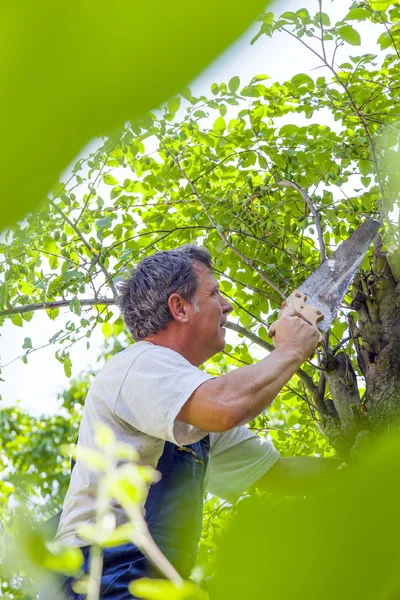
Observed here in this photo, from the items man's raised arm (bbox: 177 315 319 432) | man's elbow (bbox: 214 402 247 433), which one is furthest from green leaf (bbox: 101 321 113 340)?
man's elbow (bbox: 214 402 247 433)

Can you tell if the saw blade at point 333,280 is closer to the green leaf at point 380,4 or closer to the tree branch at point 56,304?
Result: the green leaf at point 380,4

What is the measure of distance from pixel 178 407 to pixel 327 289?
75 cm

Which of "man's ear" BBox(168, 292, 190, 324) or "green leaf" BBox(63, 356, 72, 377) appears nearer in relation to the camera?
"man's ear" BBox(168, 292, 190, 324)

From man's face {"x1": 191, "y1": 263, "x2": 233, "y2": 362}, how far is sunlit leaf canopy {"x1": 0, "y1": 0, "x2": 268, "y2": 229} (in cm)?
217

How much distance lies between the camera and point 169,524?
1.87 metres

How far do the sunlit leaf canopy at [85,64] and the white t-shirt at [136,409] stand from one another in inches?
63.3

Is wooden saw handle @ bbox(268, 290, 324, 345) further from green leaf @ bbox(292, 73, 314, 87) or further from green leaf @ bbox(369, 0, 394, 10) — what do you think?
green leaf @ bbox(292, 73, 314, 87)

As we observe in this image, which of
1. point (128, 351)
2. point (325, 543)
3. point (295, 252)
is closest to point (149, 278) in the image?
point (128, 351)

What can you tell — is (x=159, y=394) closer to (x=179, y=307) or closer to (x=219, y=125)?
(x=179, y=307)

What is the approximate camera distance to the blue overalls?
167cm

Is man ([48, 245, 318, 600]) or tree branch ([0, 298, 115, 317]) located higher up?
tree branch ([0, 298, 115, 317])

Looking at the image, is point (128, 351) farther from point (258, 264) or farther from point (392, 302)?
point (258, 264)

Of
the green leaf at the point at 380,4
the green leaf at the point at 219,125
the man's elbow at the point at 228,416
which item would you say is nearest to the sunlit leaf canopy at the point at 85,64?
the man's elbow at the point at 228,416

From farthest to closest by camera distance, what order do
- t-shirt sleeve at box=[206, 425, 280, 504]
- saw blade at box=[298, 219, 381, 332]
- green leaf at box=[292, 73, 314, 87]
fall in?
1. green leaf at box=[292, 73, 314, 87]
2. t-shirt sleeve at box=[206, 425, 280, 504]
3. saw blade at box=[298, 219, 381, 332]
